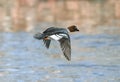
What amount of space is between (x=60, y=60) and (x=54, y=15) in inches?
521

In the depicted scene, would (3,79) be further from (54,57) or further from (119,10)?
(119,10)

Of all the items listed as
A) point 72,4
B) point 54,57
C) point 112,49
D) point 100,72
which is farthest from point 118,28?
point 72,4

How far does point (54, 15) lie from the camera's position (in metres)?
27.9

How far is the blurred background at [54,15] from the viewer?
23250mm

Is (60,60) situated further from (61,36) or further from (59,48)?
(61,36)

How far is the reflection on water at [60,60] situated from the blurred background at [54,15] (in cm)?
283

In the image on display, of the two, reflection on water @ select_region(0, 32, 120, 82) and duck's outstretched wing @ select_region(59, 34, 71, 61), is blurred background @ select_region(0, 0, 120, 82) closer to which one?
reflection on water @ select_region(0, 32, 120, 82)

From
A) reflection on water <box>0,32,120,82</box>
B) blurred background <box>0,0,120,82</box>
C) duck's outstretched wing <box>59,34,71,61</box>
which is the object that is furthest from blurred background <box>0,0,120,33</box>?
duck's outstretched wing <box>59,34,71,61</box>

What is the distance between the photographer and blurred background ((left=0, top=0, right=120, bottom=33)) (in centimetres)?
2325

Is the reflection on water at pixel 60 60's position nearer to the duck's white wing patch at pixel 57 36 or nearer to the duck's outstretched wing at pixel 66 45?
the duck's outstretched wing at pixel 66 45

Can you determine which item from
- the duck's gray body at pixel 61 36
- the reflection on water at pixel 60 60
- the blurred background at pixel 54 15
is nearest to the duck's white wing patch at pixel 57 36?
the duck's gray body at pixel 61 36

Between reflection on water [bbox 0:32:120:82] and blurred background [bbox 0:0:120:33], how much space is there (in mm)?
2830

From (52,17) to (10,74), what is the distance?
14115 mm

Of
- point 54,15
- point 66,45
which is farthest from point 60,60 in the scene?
point 54,15
